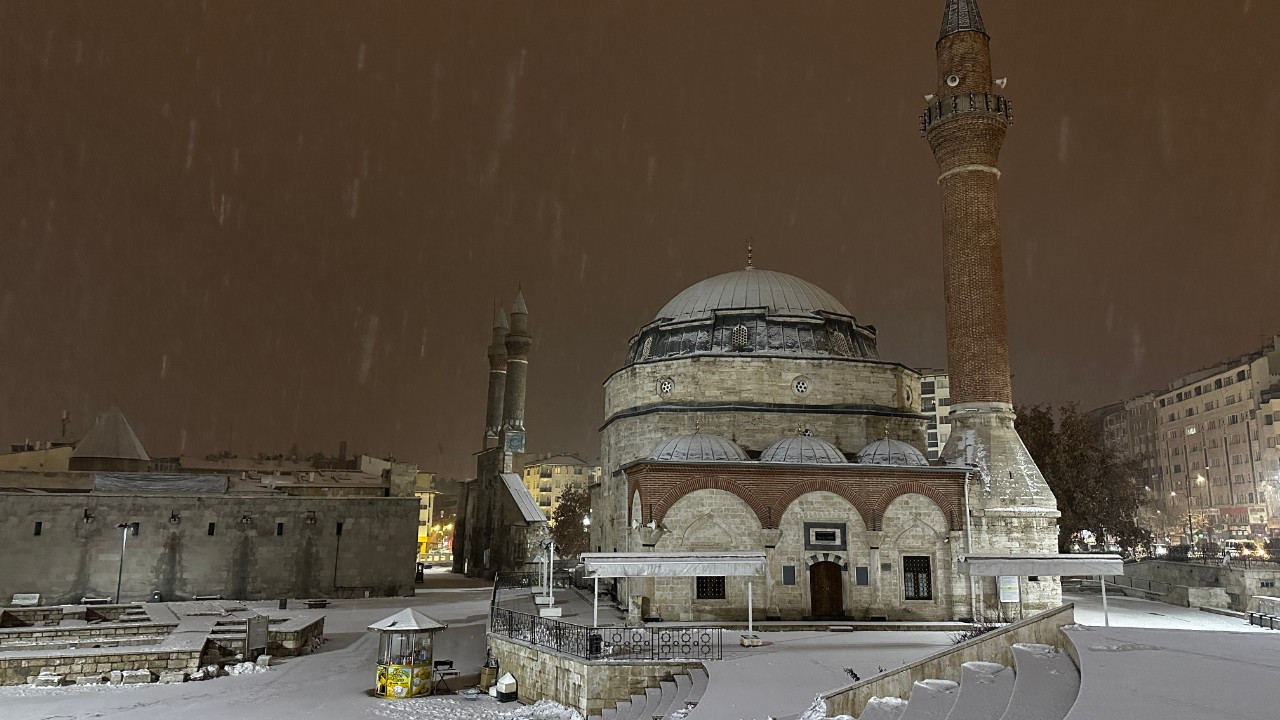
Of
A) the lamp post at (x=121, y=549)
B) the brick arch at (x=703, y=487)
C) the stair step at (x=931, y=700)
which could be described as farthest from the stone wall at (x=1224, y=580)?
the lamp post at (x=121, y=549)

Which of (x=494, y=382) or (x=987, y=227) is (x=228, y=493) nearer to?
(x=494, y=382)

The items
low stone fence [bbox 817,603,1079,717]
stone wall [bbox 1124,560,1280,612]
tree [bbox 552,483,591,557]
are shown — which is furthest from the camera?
tree [bbox 552,483,591,557]

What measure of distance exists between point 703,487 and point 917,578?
21.1 ft

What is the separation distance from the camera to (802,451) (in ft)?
75.8

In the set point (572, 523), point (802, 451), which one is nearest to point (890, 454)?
point (802, 451)

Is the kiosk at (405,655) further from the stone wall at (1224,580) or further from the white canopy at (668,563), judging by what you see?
the stone wall at (1224,580)

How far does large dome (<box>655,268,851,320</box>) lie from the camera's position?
2997cm

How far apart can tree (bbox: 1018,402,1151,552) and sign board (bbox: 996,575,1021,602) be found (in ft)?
58.0

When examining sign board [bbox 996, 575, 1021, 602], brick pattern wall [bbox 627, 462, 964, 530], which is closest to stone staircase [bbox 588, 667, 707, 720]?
brick pattern wall [bbox 627, 462, 964, 530]

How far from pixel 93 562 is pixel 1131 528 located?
45809 mm

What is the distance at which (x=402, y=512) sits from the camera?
32.3m

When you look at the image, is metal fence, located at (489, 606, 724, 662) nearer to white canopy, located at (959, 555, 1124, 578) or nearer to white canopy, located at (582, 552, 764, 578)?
white canopy, located at (582, 552, 764, 578)

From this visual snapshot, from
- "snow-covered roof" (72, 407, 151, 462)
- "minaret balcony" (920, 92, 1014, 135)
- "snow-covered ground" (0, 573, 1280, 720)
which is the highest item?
"minaret balcony" (920, 92, 1014, 135)

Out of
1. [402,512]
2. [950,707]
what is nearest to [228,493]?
[402,512]
